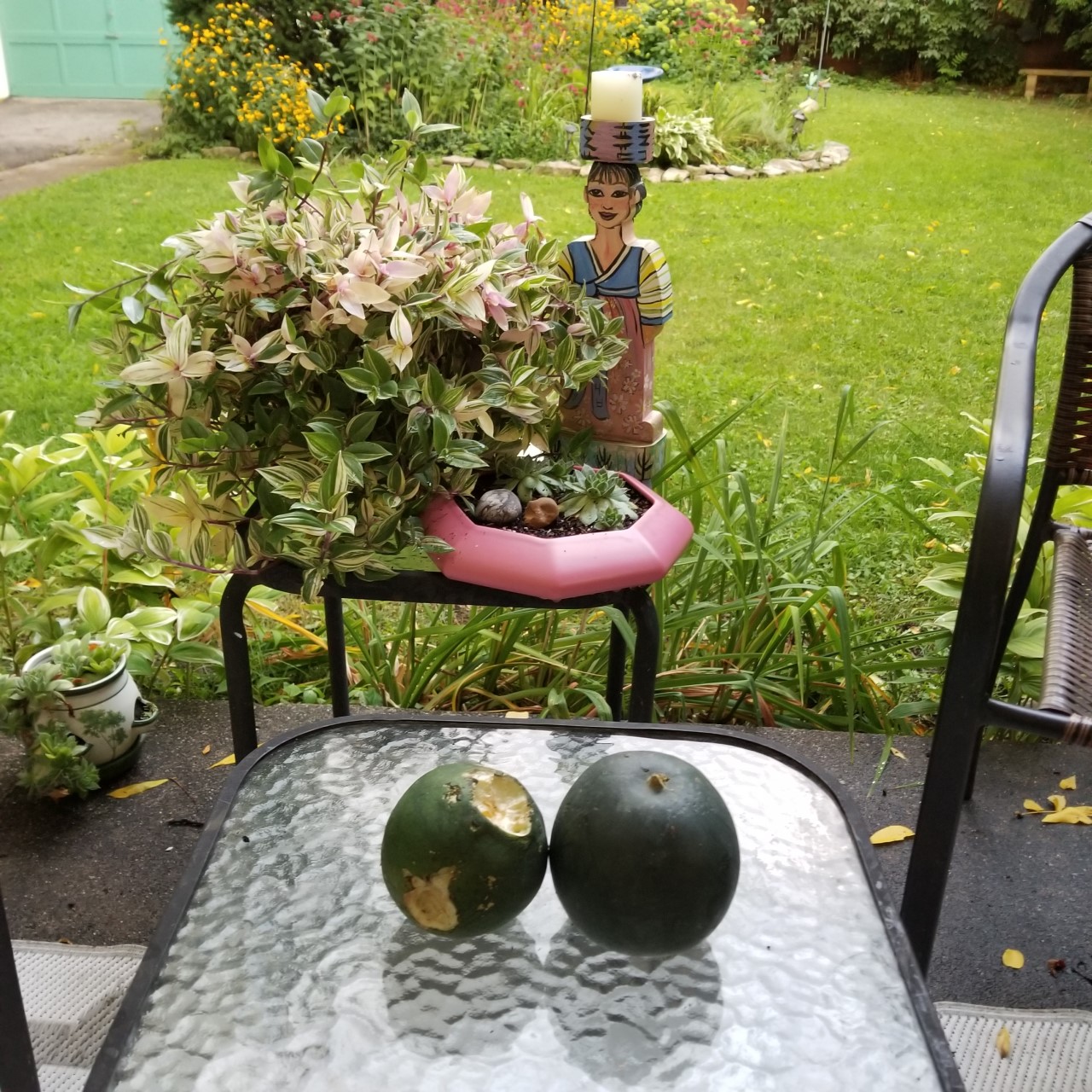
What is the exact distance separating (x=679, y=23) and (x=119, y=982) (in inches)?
289

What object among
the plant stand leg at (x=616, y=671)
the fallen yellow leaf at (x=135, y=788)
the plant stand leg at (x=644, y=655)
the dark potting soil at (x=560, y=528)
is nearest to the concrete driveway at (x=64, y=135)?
the fallen yellow leaf at (x=135, y=788)

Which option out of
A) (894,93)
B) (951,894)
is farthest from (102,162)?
(951,894)

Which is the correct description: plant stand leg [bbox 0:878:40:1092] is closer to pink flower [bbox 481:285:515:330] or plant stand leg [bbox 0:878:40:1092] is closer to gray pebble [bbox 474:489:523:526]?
gray pebble [bbox 474:489:523:526]

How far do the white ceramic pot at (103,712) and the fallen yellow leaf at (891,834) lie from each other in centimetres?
122

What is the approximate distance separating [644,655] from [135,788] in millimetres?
983

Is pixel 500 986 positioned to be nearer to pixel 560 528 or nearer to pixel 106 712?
pixel 560 528

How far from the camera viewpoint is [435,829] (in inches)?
30.1

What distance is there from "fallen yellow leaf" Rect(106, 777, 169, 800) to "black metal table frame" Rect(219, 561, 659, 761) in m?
0.44

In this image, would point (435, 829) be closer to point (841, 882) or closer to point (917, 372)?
point (841, 882)

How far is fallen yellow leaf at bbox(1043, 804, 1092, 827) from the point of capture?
65.7 inches

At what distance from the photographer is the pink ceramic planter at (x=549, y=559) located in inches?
46.2

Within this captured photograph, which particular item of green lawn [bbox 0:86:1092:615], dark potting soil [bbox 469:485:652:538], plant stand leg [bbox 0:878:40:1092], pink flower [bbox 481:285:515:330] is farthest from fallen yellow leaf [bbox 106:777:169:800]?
green lawn [bbox 0:86:1092:615]

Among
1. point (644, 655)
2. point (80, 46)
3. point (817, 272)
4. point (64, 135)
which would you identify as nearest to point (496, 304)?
point (644, 655)

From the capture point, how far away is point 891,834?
1.65 metres
